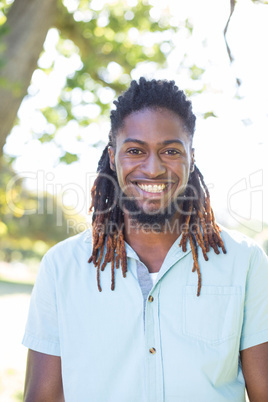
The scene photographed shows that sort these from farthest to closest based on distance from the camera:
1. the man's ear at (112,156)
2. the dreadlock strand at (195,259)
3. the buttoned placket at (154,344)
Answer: the man's ear at (112,156) < the dreadlock strand at (195,259) < the buttoned placket at (154,344)

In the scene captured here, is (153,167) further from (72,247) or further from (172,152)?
(72,247)

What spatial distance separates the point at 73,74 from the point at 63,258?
4.28 meters

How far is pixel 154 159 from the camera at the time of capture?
2.25 meters

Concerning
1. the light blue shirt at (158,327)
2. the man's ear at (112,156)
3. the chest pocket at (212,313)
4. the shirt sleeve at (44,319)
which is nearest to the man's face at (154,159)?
the man's ear at (112,156)

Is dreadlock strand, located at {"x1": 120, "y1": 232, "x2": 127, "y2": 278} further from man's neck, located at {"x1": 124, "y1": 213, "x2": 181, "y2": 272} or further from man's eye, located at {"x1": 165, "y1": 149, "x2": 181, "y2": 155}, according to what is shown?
man's eye, located at {"x1": 165, "y1": 149, "x2": 181, "y2": 155}

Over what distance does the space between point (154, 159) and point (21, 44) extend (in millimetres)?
3024

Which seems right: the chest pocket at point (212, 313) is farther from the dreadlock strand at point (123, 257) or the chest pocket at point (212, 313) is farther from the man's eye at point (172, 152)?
the man's eye at point (172, 152)

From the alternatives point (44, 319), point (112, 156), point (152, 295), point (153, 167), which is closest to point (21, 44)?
point (112, 156)

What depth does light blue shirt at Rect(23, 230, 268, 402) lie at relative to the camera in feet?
6.55

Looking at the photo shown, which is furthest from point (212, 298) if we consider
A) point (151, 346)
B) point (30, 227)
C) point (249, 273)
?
point (30, 227)

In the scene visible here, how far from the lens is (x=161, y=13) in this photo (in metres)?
5.61

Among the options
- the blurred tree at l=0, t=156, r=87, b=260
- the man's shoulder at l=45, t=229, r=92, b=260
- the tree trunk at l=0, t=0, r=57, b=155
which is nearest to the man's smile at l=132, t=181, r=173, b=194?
the man's shoulder at l=45, t=229, r=92, b=260

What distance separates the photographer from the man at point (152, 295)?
2012 millimetres

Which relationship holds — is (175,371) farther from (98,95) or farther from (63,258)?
(98,95)
